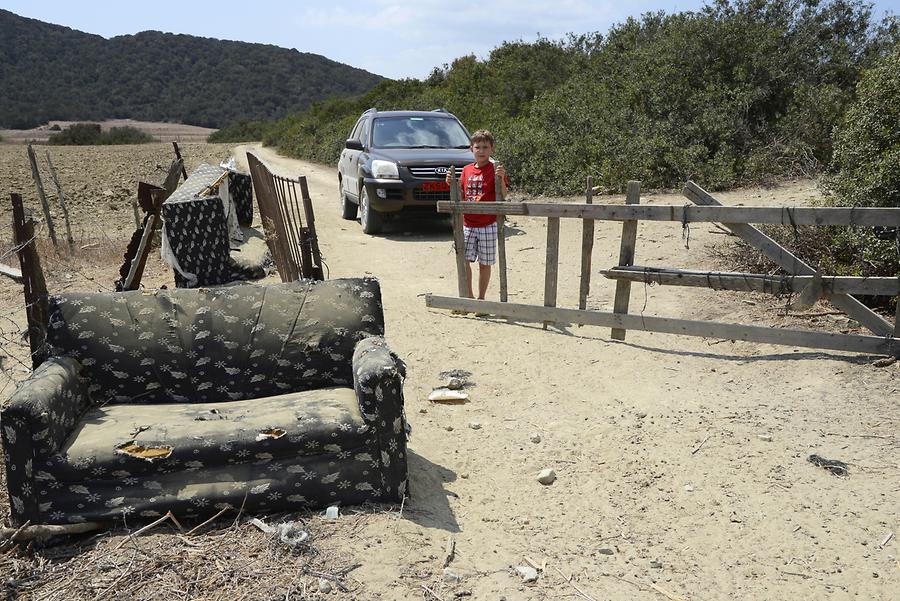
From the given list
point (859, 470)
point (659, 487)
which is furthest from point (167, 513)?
point (859, 470)

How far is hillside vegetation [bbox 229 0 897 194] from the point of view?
12.6 m

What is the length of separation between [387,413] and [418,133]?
904cm

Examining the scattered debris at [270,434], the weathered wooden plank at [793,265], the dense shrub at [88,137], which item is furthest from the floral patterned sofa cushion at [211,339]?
the dense shrub at [88,137]

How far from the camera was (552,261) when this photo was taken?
7023mm

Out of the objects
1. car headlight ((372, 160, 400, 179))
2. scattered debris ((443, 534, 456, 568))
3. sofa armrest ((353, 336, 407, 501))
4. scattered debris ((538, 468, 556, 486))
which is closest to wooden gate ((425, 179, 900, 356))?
scattered debris ((538, 468, 556, 486))

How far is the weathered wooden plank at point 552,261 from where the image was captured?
6926mm

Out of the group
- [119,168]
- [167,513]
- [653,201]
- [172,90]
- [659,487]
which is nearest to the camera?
[167,513]

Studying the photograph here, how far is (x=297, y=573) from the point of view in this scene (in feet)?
11.1

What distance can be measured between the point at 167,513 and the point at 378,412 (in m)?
1.14

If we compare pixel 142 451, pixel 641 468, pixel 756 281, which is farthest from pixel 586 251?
pixel 142 451

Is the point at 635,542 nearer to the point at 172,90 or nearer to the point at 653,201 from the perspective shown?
the point at 653,201

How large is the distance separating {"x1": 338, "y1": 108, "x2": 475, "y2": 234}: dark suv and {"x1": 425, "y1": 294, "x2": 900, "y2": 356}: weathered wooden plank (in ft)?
12.9

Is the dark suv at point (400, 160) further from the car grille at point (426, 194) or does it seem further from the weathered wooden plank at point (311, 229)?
the weathered wooden plank at point (311, 229)

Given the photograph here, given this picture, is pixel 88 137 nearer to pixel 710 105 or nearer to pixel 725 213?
pixel 710 105
